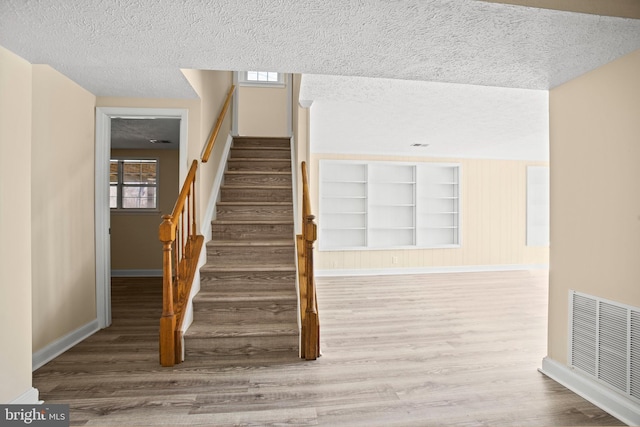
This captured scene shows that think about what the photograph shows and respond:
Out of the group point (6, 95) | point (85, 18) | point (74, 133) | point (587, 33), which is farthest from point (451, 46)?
point (74, 133)

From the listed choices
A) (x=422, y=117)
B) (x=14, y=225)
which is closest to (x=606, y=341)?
(x=422, y=117)

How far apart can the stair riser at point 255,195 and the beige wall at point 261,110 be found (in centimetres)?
257

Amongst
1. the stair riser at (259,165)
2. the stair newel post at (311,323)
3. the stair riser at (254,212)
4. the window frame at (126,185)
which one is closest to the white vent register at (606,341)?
the stair newel post at (311,323)

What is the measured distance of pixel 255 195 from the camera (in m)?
3.97

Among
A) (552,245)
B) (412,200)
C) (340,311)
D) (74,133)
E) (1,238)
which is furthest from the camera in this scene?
(412,200)

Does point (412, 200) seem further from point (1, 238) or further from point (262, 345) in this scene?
point (1, 238)

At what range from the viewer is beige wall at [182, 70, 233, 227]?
3091mm

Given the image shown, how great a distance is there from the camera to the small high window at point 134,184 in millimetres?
6035

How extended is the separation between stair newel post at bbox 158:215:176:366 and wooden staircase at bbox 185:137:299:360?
5.6 inches

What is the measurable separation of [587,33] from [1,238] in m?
3.18

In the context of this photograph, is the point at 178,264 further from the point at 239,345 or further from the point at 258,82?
the point at 258,82

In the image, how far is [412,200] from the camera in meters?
6.38

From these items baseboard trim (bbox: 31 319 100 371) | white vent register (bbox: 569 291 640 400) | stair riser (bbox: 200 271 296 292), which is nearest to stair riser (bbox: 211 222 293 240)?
stair riser (bbox: 200 271 296 292)

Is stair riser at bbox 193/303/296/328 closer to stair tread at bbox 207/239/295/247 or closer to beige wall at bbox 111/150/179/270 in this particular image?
stair tread at bbox 207/239/295/247
